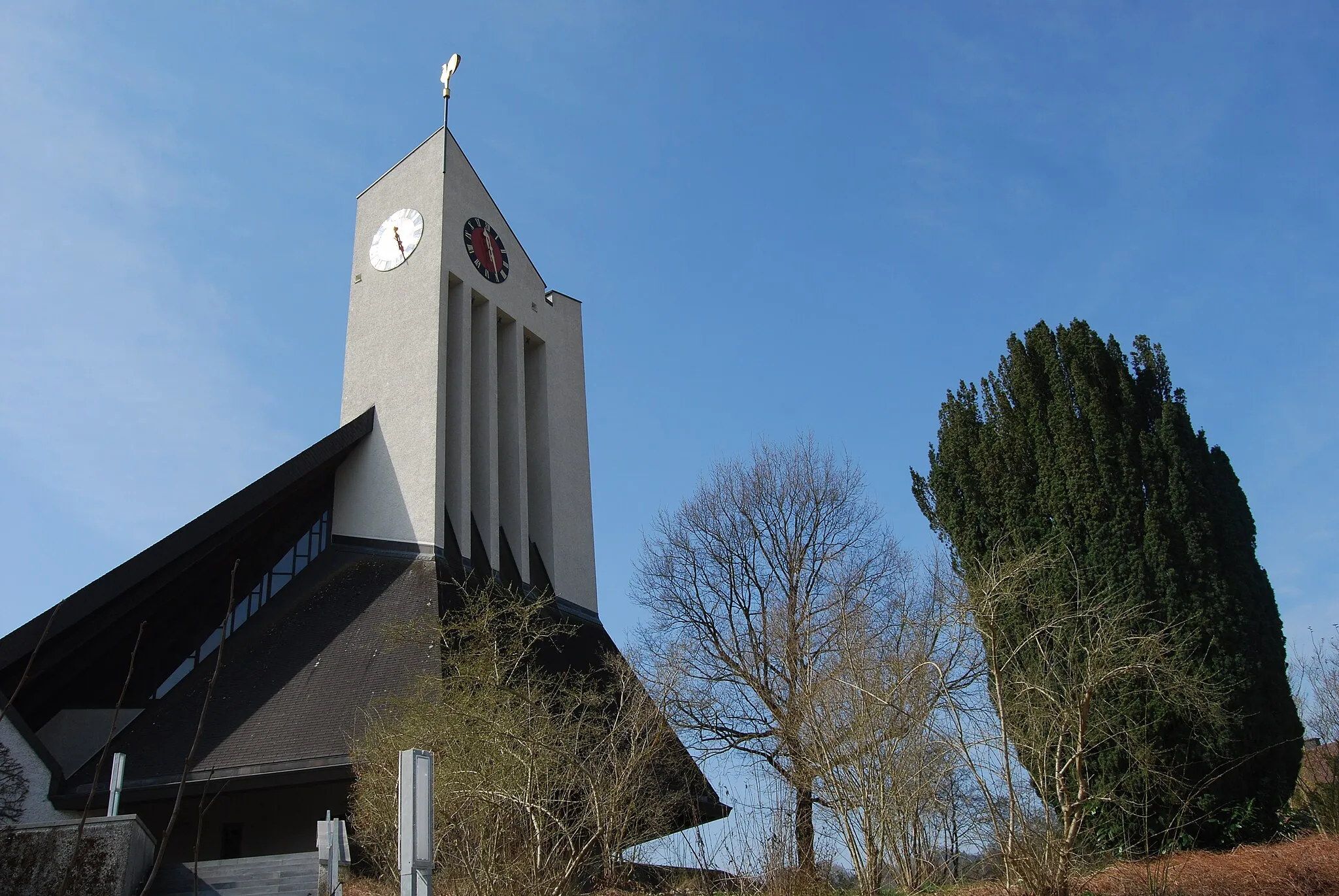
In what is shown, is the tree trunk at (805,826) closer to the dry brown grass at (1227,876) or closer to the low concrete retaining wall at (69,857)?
the dry brown grass at (1227,876)

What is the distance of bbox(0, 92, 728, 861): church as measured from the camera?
15.3 meters

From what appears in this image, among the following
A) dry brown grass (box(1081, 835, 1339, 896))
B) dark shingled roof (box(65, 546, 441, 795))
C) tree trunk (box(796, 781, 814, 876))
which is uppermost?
dark shingled roof (box(65, 546, 441, 795))

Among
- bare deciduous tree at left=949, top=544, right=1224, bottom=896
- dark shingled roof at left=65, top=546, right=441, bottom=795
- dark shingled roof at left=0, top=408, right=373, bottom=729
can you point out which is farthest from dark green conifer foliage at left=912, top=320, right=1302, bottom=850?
dark shingled roof at left=0, top=408, right=373, bottom=729

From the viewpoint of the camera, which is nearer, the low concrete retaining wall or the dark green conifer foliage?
the low concrete retaining wall

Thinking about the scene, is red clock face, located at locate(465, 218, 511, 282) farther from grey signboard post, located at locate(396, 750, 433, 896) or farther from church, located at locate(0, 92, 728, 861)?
grey signboard post, located at locate(396, 750, 433, 896)

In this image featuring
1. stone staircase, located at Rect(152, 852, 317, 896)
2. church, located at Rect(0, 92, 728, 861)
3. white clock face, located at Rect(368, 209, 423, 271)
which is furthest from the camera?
white clock face, located at Rect(368, 209, 423, 271)

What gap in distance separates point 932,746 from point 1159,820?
4331 mm

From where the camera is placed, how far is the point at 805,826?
10438 mm

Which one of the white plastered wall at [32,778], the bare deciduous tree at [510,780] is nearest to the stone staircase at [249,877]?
the bare deciduous tree at [510,780]

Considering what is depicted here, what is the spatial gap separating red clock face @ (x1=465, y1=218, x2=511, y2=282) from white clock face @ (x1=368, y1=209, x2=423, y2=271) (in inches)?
44.0

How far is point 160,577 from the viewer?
1703 centimetres

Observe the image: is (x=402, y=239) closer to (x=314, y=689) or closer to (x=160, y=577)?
(x=160, y=577)

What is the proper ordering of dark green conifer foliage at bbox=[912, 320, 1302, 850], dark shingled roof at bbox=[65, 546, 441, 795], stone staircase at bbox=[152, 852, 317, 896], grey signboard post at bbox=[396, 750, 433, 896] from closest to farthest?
grey signboard post at bbox=[396, 750, 433, 896]
dark green conifer foliage at bbox=[912, 320, 1302, 850]
stone staircase at bbox=[152, 852, 317, 896]
dark shingled roof at bbox=[65, 546, 441, 795]

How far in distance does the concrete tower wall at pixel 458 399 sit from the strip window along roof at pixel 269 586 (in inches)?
19.0
